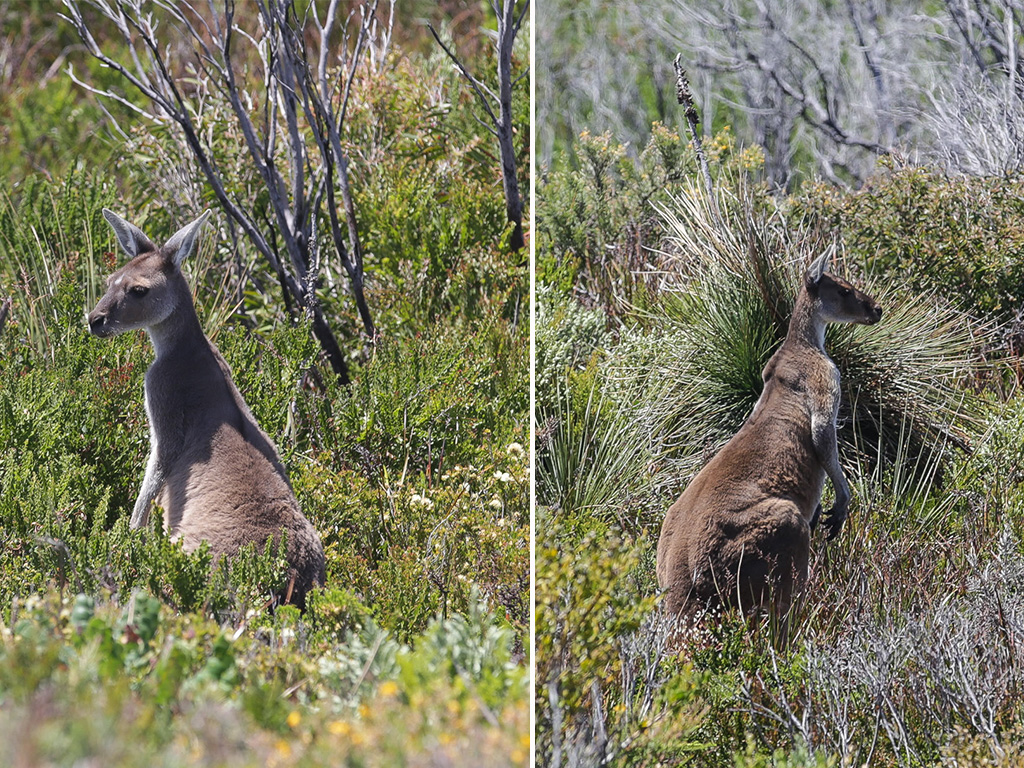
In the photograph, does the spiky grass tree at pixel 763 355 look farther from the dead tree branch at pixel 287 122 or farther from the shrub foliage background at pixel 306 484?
the dead tree branch at pixel 287 122

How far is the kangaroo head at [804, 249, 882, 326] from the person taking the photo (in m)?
6.34

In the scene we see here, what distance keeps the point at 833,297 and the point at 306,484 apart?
2.94 metres

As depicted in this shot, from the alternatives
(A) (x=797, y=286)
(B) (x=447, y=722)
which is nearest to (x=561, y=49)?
(A) (x=797, y=286)

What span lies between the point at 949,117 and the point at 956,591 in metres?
7.02

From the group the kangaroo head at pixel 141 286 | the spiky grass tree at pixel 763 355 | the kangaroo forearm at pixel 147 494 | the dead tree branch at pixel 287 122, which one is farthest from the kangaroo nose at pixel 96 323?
the spiky grass tree at pixel 763 355

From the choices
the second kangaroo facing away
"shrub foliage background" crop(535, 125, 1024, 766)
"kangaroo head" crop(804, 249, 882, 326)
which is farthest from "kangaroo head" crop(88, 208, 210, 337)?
"kangaroo head" crop(804, 249, 882, 326)

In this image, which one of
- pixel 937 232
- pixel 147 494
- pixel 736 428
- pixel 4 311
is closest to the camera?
pixel 147 494

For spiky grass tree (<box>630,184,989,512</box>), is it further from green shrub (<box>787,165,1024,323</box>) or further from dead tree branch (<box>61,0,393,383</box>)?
dead tree branch (<box>61,0,393,383</box>)

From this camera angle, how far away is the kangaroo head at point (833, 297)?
6.34 meters

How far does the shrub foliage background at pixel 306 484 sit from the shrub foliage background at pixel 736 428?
381mm

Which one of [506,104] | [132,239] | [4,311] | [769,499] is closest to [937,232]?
[506,104]

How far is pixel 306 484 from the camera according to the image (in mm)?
6184

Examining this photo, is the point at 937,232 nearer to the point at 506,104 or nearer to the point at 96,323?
the point at 506,104

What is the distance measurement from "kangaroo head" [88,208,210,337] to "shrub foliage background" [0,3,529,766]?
780 mm
